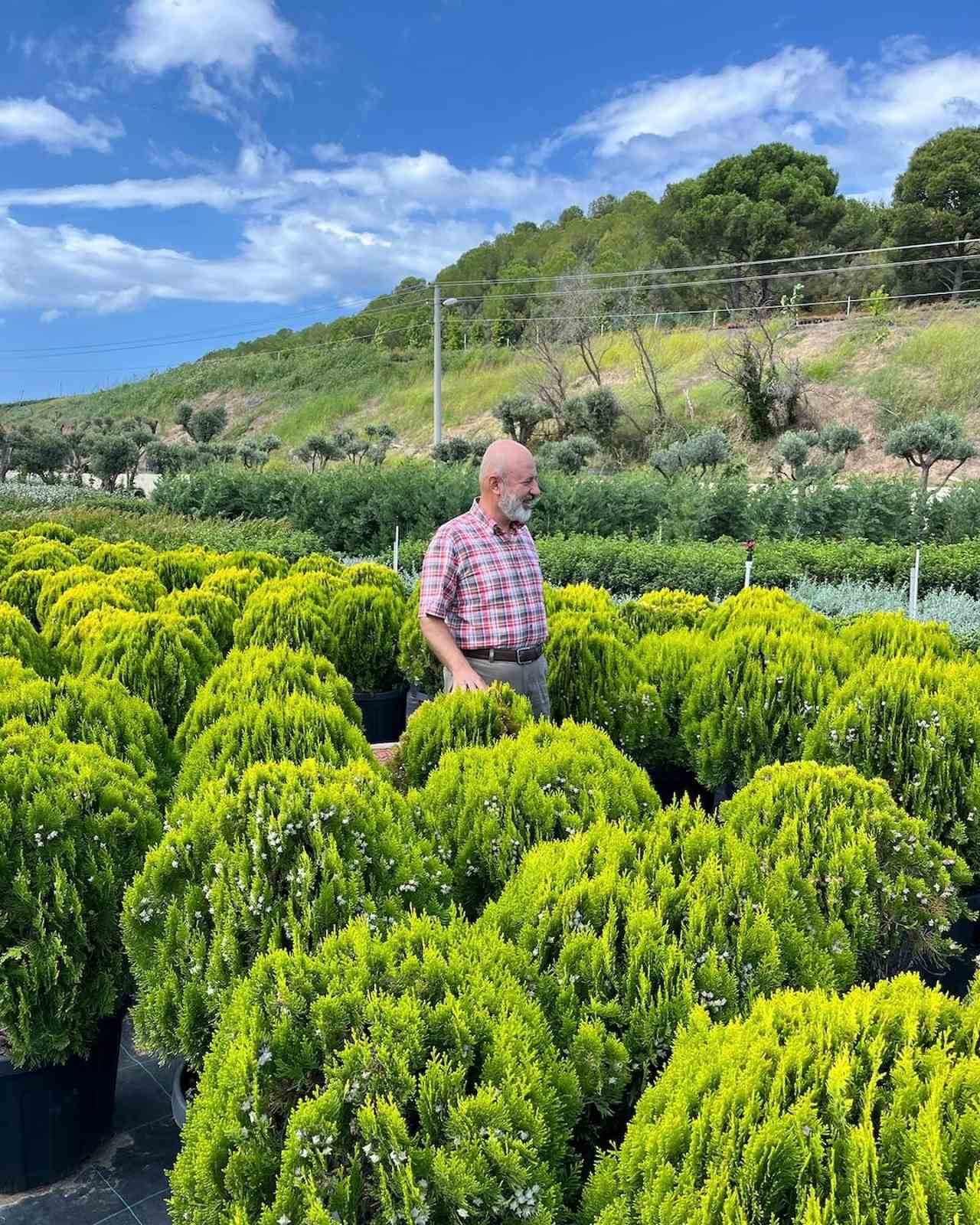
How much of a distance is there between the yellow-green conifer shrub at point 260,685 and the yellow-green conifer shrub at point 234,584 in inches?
103

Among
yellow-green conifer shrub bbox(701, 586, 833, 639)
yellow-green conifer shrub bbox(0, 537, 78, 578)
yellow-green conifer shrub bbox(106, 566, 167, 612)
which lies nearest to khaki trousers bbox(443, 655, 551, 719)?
yellow-green conifer shrub bbox(701, 586, 833, 639)

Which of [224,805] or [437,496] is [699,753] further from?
[437,496]

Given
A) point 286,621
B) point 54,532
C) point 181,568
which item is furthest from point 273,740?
point 54,532

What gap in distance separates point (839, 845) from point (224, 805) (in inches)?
64.1

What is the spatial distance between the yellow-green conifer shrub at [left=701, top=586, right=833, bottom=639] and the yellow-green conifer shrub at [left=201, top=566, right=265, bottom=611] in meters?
2.92

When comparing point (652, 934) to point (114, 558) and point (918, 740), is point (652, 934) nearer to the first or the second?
point (918, 740)

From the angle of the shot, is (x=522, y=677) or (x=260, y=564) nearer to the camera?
(x=522, y=677)

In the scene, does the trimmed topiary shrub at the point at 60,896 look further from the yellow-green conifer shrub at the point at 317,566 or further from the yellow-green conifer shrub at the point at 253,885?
the yellow-green conifer shrub at the point at 317,566

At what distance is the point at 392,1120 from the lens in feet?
4.73

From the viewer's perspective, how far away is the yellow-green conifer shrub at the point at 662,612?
5602 mm

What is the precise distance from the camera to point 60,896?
8.20 feet

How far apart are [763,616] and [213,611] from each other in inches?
125

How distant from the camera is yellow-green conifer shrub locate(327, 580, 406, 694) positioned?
5.74m

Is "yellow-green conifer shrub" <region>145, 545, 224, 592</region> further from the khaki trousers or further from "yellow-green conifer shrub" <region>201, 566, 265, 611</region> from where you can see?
the khaki trousers
